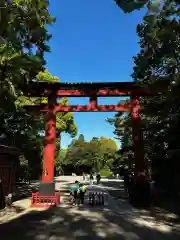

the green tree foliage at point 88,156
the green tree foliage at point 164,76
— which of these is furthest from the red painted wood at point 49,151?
the green tree foliage at point 88,156

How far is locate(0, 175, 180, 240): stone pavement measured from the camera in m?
8.37

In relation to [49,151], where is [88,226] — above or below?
below

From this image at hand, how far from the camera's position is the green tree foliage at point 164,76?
10.3m

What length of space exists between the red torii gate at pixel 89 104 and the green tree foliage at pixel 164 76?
2.52 ft

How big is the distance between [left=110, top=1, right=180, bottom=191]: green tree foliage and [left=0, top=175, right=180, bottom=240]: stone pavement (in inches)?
160

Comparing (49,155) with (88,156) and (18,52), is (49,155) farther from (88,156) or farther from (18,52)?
(88,156)

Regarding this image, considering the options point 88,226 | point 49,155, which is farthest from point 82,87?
point 88,226

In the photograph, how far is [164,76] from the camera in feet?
50.1

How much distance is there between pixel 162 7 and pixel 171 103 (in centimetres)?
486

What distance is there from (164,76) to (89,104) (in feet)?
17.0

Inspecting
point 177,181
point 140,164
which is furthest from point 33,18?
point 177,181

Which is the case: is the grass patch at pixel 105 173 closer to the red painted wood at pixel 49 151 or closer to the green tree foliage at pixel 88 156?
the green tree foliage at pixel 88 156

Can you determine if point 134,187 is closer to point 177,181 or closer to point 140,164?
point 140,164

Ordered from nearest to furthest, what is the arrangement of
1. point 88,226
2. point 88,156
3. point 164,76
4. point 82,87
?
point 88,226
point 164,76
point 82,87
point 88,156
